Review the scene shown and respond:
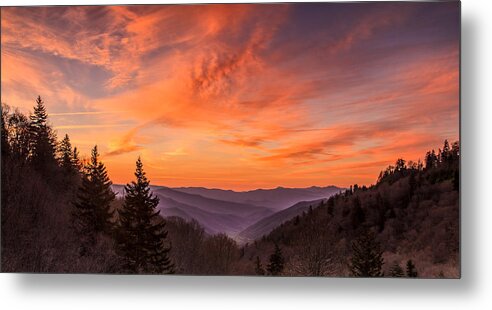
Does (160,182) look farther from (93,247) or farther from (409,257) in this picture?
(409,257)

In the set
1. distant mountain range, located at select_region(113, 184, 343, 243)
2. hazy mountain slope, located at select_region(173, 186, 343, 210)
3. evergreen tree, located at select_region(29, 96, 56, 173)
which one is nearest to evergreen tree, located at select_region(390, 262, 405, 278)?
hazy mountain slope, located at select_region(173, 186, 343, 210)

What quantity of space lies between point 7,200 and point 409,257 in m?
3.03

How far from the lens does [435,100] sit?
4.30 metres

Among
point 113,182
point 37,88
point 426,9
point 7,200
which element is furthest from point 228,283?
point 426,9

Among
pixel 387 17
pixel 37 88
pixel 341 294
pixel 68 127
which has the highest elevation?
pixel 387 17

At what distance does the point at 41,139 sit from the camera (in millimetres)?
4590

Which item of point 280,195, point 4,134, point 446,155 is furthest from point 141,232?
point 446,155

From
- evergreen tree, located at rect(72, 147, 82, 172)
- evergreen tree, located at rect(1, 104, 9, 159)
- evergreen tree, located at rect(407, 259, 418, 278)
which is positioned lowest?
evergreen tree, located at rect(407, 259, 418, 278)

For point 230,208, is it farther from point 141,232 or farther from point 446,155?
point 446,155

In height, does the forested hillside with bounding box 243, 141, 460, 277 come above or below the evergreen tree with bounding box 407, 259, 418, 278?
above

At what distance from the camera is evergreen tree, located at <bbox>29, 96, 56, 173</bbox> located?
15.0 ft

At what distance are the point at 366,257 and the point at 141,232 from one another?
1679 mm

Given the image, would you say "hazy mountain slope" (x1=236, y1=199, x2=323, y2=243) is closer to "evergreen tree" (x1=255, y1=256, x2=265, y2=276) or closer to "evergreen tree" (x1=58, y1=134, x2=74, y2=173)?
"evergreen tree" (x1=255, y1=256, x2=265, y2=276)

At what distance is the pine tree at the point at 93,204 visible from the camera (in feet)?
15.0
